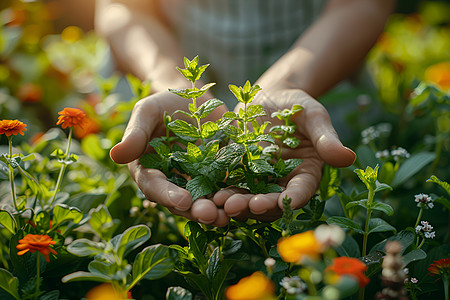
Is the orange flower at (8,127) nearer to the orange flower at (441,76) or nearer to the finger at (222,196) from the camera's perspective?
the finger at (222,196)

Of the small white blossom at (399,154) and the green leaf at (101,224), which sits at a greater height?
the green leaf at (101,224)

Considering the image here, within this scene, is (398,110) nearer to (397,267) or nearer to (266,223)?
(266,223)

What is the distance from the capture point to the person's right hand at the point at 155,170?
64cm

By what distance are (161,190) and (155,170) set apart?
0.07 meters

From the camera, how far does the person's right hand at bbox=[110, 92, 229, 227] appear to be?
2.11 feet

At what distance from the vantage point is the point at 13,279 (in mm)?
609

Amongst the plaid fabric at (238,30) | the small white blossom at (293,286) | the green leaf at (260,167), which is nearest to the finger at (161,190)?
the green leaf at (260,167)

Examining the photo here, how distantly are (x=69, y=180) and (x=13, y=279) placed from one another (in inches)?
16.9

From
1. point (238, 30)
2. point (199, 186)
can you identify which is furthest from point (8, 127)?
point (238, 30)

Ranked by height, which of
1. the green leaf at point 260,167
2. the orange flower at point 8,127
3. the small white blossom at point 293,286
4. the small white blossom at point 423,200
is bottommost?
the small white blossom at point 423,200

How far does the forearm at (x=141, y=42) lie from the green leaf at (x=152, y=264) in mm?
506

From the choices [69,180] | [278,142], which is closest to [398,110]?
[278,142]

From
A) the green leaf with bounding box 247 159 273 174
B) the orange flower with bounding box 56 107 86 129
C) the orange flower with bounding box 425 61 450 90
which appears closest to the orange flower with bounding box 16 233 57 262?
the orange flower with bounding box 56 107 86 129

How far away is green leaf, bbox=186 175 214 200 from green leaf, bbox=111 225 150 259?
0.30 feet
